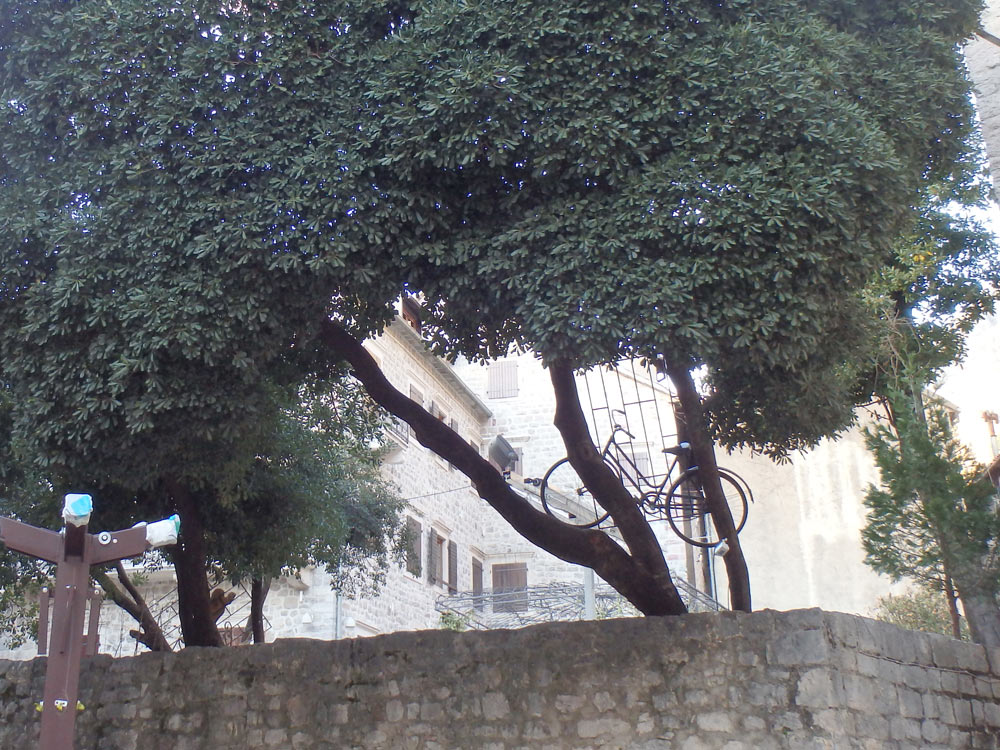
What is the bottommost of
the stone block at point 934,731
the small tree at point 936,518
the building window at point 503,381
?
the stone block at point 934,731

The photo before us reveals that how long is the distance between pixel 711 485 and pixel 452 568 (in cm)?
1445

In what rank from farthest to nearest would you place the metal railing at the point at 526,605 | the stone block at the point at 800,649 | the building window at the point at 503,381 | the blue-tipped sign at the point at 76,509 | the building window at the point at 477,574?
the building window at the point at 503,381
the building window at the point at 477,574
the metal railing at the point at 526,605
the stone block at the point at 800,649
the blue-tipped sign at the point at 76,509

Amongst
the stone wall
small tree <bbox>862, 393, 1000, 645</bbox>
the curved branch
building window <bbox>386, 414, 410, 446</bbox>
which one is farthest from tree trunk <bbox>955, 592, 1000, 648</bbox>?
building window <bbox>386, 414, 410, 446</bbox>

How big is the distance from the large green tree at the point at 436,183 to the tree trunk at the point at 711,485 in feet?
5.64

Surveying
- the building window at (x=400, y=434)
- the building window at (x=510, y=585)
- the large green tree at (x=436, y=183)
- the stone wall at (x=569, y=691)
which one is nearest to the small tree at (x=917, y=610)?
the building window at (x=510, y=585)

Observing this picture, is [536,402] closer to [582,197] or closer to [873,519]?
[873,519]

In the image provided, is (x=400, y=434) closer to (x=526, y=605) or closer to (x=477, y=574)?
(x=526, y=605)

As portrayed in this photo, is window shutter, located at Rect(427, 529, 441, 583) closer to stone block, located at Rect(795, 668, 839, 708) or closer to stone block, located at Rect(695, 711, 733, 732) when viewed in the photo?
stone block, located at Rect(695, 711, 733, 732)

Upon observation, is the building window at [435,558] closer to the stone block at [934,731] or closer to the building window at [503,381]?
the building window at [503,381]

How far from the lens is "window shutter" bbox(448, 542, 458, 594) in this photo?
22728mm

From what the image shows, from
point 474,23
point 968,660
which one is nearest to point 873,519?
point 968,660

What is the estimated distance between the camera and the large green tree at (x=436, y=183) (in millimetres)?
6301

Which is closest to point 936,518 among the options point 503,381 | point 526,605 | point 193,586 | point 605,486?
point 605,486

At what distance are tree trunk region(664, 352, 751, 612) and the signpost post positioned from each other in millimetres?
4674
